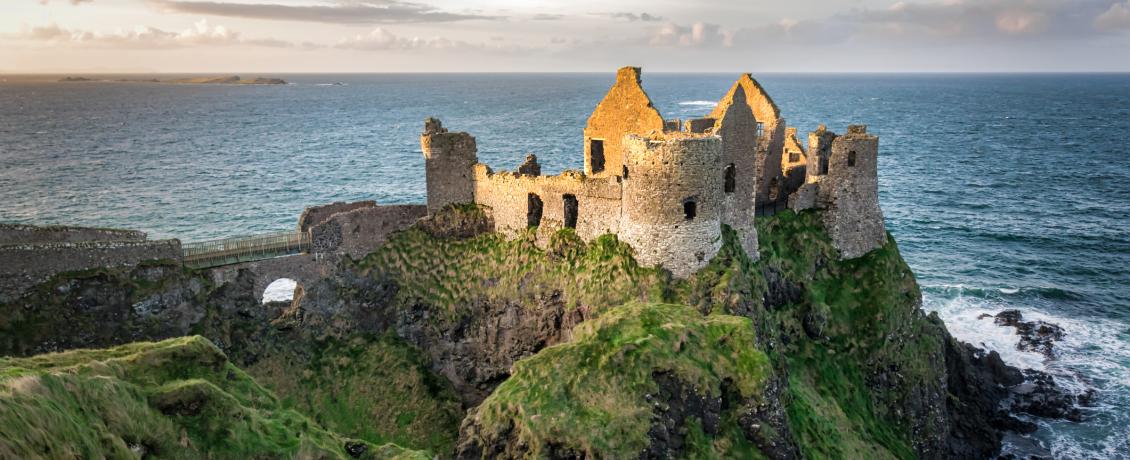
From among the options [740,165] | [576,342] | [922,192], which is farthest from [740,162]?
[922,192]

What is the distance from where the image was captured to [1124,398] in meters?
43.7

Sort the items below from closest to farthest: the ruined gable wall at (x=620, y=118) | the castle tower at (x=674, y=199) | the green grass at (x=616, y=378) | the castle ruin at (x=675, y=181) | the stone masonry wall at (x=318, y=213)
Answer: the green grass at (x=616, y=378) < the castle tower at (x=674, y=199) < the castle ruin at (x=675, y=181) < the ruined gable wall at (x=620, y=118) < the stone masonry wall at (x=318, y=213)

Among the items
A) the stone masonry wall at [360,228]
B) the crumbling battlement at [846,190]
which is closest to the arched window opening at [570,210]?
the stone masonry wall at [360,228]

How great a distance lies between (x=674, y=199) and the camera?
3181 cm

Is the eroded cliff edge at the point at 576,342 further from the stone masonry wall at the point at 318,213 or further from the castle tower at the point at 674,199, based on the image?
the stone masonry wall at the point at 318,213

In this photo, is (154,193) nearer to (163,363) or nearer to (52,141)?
(52,141)

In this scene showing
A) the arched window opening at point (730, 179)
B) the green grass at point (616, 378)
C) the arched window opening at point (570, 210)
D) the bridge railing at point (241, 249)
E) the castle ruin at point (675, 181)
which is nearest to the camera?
the green grass at point (616, 378)

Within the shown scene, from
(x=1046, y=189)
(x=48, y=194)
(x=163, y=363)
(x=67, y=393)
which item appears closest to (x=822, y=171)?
(x=163, y=363)

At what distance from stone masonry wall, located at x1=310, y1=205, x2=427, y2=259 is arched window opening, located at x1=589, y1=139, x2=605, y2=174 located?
869cm

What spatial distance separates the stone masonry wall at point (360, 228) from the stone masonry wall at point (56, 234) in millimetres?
7459

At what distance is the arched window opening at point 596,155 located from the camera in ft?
129

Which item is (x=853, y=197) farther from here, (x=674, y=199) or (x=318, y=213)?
(x=318, y=213)

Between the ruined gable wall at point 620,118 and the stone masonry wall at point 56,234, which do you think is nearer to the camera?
the stone masonry wall at point 56,234

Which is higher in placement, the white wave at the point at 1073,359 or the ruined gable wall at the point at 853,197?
the ruined gable wall at the point at 853,197
